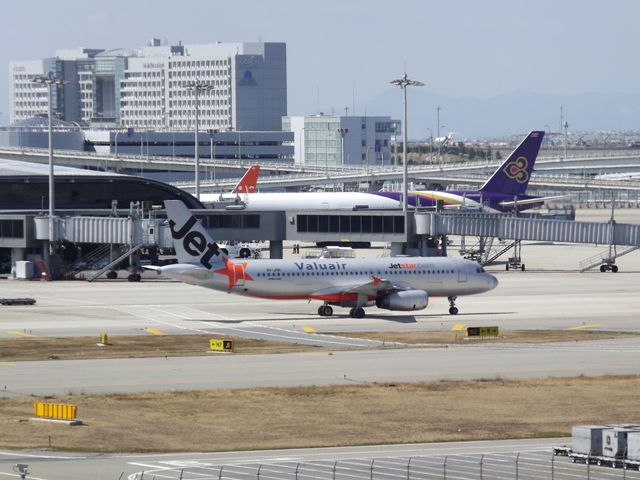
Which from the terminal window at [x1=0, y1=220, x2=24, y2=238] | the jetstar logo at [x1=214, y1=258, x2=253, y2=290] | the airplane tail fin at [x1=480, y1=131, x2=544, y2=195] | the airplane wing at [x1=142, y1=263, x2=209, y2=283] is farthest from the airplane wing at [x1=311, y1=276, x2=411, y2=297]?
the airplane tail fin at [x1=480, y1=131, x2=544, y2=195]

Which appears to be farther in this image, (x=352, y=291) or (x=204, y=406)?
(x=352, y=291)

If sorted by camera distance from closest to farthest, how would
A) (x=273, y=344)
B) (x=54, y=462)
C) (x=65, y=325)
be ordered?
(x=54, y=462) < (x=273, y=344) < (x=65, y=325)

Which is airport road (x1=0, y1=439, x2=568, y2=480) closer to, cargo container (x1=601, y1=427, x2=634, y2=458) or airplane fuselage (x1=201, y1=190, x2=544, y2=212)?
cargo container (x1=601, y1=427, x2=634, y2=458)

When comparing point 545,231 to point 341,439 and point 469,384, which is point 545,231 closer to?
point 469,384

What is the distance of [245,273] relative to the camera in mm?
87812

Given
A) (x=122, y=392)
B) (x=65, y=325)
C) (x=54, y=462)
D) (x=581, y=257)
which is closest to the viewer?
(x=54, y=462)

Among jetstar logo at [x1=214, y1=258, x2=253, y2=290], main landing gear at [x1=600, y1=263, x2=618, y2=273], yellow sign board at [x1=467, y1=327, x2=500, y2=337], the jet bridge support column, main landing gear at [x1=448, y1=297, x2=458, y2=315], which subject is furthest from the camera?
the jet bridge support column

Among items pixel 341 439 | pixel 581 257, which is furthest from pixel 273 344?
pixel 581 257

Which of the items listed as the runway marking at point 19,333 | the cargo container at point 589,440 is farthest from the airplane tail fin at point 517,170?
the cargo container at point 589,440

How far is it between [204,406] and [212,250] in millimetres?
33068

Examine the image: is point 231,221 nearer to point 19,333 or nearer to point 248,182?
point 19,333

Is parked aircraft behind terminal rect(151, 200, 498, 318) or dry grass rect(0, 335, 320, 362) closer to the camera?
dry grass rect(0, 335, 320, 362)

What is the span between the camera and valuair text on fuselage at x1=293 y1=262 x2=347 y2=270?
293 ft

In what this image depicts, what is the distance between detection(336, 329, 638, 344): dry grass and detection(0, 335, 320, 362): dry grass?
6299 mm
